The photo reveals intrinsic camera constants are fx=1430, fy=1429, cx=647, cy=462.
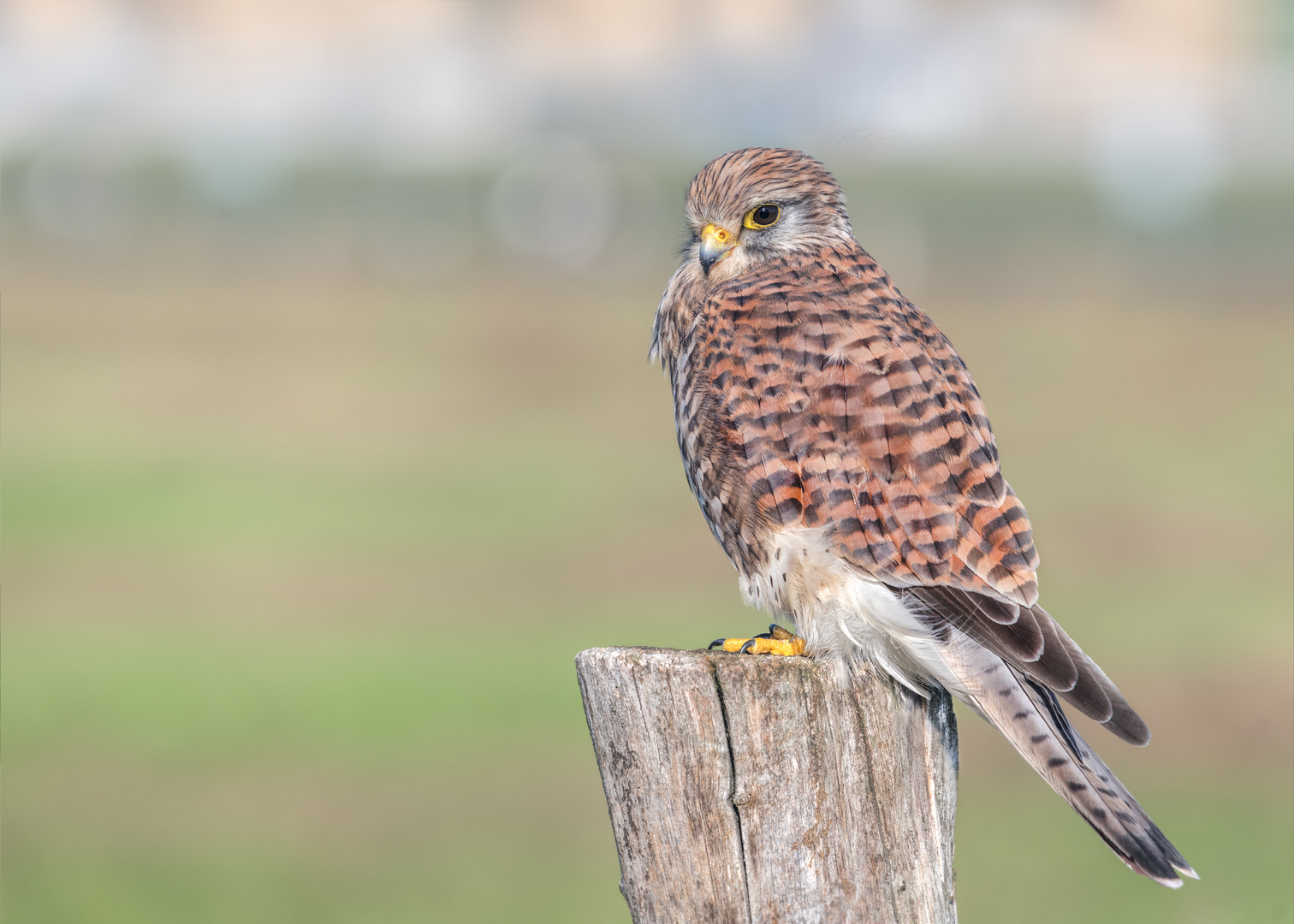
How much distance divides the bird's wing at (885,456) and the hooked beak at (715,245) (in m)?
0.35

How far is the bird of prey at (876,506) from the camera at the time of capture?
2617 millimetres

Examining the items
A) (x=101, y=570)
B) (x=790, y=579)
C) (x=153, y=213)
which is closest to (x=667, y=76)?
(x=153, y=213)

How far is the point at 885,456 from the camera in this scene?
116 inches

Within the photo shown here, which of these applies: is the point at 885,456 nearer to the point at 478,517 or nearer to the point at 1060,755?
the point at 1060,755

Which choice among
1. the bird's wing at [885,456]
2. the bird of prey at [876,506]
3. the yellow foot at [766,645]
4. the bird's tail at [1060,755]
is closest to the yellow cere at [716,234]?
the bird of prey at [876,506]

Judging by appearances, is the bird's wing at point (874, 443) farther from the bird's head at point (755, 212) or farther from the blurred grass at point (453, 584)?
the blurred grass at point (453, 584)

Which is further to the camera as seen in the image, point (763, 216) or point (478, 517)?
point (478, 517)

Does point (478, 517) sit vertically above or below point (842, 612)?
above

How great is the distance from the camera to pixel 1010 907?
20.4 ft

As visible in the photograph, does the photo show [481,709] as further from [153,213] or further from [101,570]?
→ [153,213]

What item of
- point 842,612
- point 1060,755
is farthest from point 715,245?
point 1060,755

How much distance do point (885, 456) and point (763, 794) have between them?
88 cm

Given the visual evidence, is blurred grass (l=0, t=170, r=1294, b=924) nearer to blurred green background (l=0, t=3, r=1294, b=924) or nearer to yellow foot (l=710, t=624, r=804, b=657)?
blurred green background (l=0, t=3, r=1294, b=924)

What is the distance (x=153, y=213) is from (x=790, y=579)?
37.2m
